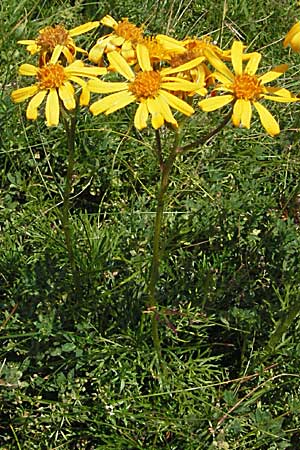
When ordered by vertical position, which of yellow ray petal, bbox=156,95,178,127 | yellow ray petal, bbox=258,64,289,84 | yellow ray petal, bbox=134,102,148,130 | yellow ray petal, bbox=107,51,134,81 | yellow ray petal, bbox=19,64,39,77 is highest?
yellow ray petal, bbox=107,51,134,81

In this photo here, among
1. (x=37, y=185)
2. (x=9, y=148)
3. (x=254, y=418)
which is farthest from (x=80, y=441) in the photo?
(x=9, y=148)

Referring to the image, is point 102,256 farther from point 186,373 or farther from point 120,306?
point 186,373

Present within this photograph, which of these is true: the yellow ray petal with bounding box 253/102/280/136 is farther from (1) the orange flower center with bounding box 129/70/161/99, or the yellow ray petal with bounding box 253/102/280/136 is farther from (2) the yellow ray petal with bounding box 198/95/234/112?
(1) the orange flower center with bounding box 129/70/161/99

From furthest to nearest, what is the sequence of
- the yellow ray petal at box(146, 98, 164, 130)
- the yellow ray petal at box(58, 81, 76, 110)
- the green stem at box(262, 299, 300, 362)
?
the green stem at box(262, 299, 300, 362) < the yellow ray petal at box(58, 81, 76, 110) < the yellow ray petal at box(146, 98, 164, 130)

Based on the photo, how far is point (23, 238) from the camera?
82.6 inches

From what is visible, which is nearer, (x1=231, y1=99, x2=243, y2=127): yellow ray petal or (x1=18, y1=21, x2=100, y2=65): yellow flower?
(x1=231, y1=99, x2=243, y2=127): yellow ray petal

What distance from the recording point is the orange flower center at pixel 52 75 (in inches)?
55.2

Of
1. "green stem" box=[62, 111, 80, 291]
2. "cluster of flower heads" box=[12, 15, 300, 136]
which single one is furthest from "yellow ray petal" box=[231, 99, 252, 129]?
"green stem" box=[62, 111, 80, 291]

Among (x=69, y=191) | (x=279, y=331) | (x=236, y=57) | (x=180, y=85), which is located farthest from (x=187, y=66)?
(x=279, y=331)

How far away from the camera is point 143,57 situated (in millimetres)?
1357

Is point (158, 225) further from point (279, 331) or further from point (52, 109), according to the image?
point (279, 331)

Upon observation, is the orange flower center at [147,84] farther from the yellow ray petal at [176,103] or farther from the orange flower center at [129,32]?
the orange flower center at [129,32]

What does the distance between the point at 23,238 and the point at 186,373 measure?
0.63 meters

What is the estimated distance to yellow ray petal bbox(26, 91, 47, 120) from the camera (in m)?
1.37
